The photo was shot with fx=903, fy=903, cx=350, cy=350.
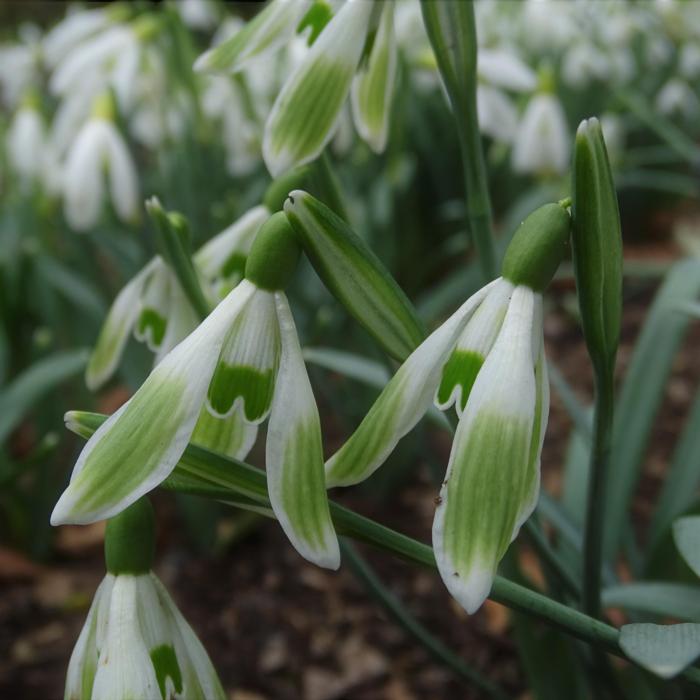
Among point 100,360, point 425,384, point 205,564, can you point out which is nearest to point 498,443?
point 425,384

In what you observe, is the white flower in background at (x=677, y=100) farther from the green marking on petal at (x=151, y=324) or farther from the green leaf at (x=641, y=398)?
the green marking on petal at (x=151, y=324)

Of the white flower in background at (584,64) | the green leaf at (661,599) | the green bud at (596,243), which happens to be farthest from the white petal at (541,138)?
the green bud at (596,243)

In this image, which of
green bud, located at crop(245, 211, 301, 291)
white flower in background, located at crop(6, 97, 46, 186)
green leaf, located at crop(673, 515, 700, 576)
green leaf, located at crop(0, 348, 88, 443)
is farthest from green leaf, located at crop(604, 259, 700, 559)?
white flower in background, located at crop(6, 97, 46, 186)

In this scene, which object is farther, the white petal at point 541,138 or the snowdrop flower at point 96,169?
the white petal at point 541,138

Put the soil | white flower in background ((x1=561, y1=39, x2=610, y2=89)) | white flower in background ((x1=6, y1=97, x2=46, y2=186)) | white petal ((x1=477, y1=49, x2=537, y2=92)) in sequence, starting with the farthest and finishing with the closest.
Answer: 1. white flower in background ((x1=561, y1=39, x2=610, y2=89))
2. white flower in background ((x1=6, y1=97, x2=46, y2=186))
3. white petal ((x1=477, y1=49, x2=537, y2=92))
4. the soil

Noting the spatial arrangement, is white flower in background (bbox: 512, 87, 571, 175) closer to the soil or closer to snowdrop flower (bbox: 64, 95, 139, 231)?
the soil

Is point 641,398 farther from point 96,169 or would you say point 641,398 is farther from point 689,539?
point 96,169
